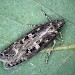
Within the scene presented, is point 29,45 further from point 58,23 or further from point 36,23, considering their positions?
point 58,23

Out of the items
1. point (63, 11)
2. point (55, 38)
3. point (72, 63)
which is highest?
point (63, 11)

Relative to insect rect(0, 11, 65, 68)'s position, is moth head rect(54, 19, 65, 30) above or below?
above

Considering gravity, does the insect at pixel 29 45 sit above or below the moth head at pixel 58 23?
below

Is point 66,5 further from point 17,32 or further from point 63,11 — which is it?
point 17,32

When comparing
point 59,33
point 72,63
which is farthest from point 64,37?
point 72,63
